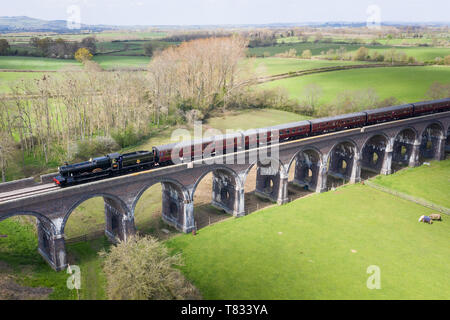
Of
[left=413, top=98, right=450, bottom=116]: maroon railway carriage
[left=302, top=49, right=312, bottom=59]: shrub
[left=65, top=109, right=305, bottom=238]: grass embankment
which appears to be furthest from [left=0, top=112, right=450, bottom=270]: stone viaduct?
[left=302, top=49, right=312, bottom=59]: shrub

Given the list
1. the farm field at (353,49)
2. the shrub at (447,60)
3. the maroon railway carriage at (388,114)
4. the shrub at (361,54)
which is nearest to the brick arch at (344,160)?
the maroon railway carriage at (388,114)

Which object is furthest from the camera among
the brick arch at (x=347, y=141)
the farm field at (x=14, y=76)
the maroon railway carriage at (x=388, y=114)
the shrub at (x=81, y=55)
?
the shrub at (x=81, y=55)

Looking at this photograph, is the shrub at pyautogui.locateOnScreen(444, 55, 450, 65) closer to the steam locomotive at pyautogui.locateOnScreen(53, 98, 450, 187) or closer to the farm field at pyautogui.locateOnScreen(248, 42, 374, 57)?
the farm field at pyautogui.locateOnScreen(248, 42, 374, 57)

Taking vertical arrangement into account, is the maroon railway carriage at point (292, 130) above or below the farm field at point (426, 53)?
below

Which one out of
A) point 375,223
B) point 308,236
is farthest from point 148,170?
point 375,223

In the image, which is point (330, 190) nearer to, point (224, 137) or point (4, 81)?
point (224, 137)

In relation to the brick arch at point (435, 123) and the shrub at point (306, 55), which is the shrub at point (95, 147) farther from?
the shrub at point (306, 55)
